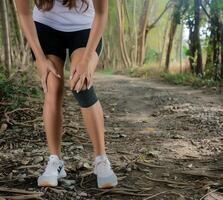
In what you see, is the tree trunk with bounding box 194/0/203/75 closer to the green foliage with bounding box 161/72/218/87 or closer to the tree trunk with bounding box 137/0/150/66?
the green foliage with bounding box 161/72/218/87

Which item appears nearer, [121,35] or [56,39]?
[56,39]

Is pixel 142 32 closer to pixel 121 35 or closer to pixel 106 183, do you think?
pixel 121 35

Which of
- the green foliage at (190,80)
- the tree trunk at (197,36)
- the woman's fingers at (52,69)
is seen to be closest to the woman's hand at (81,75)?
the woman's fingers at (52,69)

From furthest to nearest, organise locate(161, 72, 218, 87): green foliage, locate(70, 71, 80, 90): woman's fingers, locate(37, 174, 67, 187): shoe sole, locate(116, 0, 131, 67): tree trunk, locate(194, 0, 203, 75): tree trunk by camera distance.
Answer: locate(116, 0, 131, 67): tree trunk
locate(194, 0, 203, 75): tree trunk
locate(161, 72, 218, 87): green foliage
locate(37, 174, 67, 187): shoe sole
locate(70, 71, 80, 90): woman's fingers

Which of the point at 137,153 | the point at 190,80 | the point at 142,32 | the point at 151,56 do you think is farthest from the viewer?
the point at 151,56

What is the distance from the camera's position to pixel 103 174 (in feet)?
9.12

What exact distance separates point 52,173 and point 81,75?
2.08 ft

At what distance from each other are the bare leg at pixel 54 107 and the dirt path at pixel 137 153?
0.88 feet

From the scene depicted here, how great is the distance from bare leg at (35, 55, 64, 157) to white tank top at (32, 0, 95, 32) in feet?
0.65

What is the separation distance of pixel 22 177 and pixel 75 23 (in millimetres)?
1034

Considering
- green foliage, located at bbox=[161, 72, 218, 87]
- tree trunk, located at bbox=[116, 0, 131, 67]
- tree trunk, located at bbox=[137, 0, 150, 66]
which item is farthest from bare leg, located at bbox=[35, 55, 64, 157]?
tree trunk, located at bbox=[116, 0, 131, 67]

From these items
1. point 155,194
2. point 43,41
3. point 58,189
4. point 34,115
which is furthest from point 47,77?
point 34,115

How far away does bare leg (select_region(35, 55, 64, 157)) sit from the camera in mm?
2764

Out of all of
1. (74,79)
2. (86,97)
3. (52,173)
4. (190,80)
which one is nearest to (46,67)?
(74,79)
